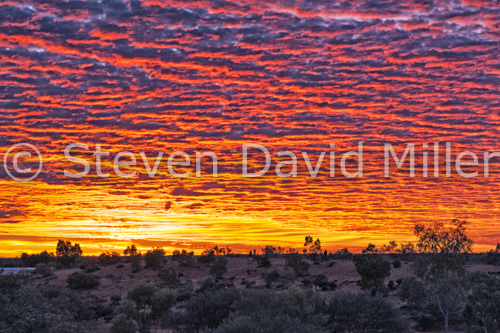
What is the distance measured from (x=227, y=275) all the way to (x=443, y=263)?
5873 cm

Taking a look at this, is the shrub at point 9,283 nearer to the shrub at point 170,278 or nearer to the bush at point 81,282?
the bush at point 81,282

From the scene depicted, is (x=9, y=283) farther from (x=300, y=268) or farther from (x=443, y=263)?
(x=300, y=268)

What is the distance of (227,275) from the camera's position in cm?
8731

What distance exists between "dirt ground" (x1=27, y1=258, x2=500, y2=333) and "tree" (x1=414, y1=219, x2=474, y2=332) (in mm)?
32680

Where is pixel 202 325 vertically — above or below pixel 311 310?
below

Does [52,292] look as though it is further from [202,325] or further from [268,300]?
[268,300]

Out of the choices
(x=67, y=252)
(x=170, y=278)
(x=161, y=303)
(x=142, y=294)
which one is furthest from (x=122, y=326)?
(x=67, y=252)

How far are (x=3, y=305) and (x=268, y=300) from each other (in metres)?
17.0

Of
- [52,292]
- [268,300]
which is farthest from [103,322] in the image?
[268,300]

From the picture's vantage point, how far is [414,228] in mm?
36031

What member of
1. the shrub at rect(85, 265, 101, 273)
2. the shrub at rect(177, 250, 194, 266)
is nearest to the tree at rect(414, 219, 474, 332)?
the shrub at rect(177, 250, 194, 266)

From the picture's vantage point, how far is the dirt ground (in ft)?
238

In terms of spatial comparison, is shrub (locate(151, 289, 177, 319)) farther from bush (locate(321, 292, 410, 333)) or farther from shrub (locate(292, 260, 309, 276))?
shrub (locate(292, 260, 309, 276))

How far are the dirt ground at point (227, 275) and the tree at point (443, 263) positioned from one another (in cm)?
3268
